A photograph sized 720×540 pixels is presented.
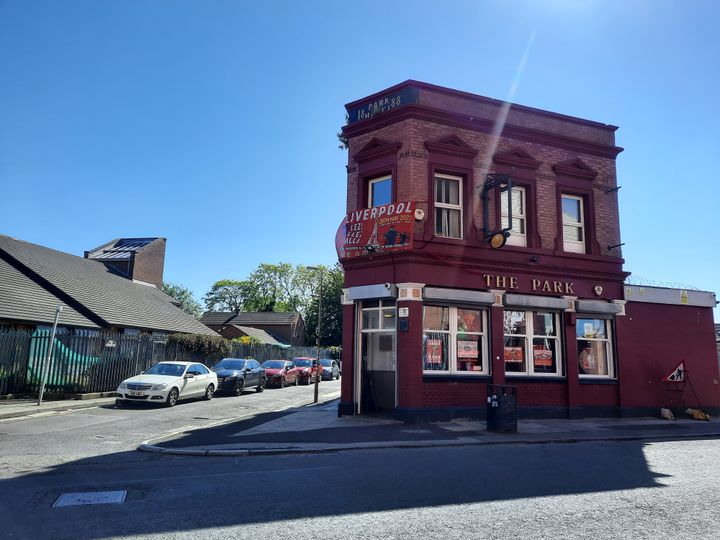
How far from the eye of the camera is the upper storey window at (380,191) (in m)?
15.2

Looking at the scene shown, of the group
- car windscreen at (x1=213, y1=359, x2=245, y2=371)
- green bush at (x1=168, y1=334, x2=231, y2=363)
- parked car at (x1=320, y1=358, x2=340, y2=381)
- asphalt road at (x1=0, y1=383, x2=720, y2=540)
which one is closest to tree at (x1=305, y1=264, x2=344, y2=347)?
parked car at (x1=320, y1=358, x2=340, y2=381)

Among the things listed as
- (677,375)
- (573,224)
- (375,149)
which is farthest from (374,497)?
(677,375)

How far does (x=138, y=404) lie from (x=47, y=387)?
135 inches

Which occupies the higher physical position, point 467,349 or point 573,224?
point 573,224

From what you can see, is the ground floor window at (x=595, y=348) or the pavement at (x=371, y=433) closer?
the pavement at (x=371, y=433)

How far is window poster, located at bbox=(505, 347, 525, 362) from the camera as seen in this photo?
14.8 meters

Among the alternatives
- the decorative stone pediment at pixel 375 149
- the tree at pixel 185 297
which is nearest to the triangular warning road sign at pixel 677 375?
the decorative stone pediment at pixel 375 149

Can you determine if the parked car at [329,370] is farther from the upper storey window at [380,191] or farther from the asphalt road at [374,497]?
the asphalt road at [374,497]

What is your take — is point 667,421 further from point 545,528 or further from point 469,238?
point 545,528

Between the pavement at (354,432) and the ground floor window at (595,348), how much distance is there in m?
1.52

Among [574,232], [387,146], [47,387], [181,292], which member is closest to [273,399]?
[47,387]

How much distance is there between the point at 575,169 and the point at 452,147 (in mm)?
4672

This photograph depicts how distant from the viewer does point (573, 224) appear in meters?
16.6

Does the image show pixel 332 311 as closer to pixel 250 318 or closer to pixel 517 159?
pixel 250 318
